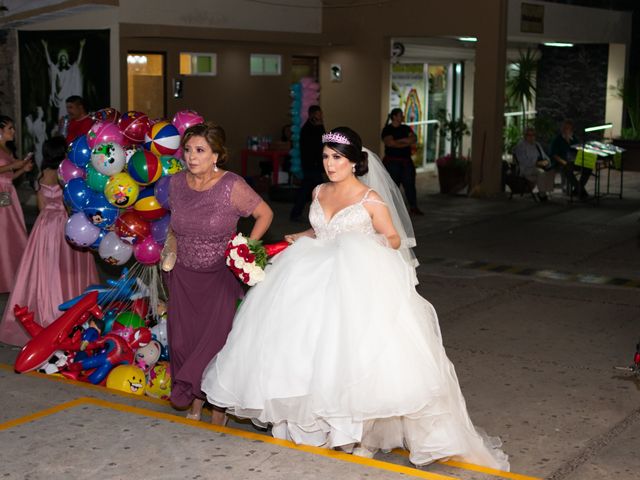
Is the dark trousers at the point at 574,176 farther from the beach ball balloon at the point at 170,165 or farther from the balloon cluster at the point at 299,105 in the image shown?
the beach ball balloon at the point at 170,165

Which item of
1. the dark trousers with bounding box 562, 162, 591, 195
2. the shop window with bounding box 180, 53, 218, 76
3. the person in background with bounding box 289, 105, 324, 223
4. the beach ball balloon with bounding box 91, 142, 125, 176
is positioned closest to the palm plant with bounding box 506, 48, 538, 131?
the dark trousers with bounding box 562, 162, 591, 195

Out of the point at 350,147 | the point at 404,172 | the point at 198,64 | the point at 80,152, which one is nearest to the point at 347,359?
the point at 350,147

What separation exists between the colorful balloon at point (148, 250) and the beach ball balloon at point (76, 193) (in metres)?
0.50

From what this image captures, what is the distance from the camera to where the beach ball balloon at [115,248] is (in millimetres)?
7297

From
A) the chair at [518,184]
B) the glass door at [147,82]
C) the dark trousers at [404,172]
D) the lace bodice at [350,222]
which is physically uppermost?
the glass door at [147,82]

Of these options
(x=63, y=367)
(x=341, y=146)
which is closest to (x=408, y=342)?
(x=341, y=146)

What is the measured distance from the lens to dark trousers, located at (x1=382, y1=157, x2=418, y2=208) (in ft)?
52.7

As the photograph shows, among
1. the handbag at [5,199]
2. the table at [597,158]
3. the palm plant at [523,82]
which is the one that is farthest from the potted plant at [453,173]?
the handbag at [5,199]

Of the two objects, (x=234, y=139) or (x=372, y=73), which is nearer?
(x=234, y=139)

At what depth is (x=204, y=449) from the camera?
534cm

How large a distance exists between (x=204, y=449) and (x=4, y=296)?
5.10 metres

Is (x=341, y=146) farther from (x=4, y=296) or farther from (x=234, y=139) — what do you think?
(x=234, y=139)

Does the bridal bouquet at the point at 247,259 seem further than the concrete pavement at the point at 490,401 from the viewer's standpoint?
Yes

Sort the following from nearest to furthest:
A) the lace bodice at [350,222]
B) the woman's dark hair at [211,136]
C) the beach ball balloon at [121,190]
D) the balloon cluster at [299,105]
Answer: the lace bodice at [350,222] → the woman's dark hair at [211,136] → the beach ball balloon at [121,190] → the balloon cluster at [299,105]
